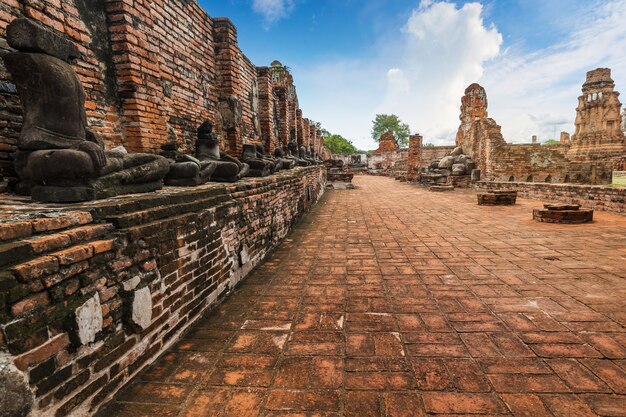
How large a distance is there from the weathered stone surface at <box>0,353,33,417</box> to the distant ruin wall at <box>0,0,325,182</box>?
2.08 metres

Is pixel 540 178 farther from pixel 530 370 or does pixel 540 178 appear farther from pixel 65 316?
pixel 65 316

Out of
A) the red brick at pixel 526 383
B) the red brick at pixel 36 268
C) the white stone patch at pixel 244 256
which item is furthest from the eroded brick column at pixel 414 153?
the red brick at pixel 36 268

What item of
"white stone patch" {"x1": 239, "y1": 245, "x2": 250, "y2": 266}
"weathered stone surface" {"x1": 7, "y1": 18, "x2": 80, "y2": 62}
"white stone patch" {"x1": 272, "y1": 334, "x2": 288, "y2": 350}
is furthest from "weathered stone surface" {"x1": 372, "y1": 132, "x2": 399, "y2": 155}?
"weathered stone surface" {"x1": 7, "y1": 18, "x2": 80, "y2": 62}

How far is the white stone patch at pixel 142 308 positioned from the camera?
1.81m

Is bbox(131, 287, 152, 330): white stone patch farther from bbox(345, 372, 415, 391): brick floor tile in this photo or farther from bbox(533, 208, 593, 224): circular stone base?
bbox(533, 208, 593, 224): circular stone base

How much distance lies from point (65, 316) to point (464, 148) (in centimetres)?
1996

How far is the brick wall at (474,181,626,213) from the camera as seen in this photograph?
633cm

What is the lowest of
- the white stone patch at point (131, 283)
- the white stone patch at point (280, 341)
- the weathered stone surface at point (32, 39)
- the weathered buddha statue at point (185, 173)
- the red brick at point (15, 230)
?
the white stone patch at point (280, 341)

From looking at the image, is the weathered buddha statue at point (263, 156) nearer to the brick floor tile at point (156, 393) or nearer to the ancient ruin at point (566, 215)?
the brick floor tile at point (156, 393)

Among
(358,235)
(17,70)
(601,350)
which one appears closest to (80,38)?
(17,70)

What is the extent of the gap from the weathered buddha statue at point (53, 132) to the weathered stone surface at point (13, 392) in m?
1.10

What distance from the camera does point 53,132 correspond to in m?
2.13

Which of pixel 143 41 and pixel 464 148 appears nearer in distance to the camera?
pixel 143 41

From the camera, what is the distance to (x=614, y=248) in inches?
157
